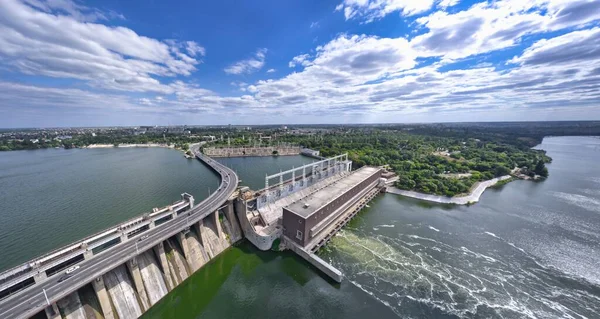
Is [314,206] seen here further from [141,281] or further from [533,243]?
[533,243]

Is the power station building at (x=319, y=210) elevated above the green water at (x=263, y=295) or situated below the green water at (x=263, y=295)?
above

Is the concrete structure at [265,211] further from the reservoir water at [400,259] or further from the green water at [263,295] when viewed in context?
the green water at [263,295]

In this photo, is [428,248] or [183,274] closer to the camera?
[183,274]

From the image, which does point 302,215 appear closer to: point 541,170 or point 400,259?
point 400,259

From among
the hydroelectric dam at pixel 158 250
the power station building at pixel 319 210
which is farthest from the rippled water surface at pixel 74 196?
the power station building at pixel 319 210

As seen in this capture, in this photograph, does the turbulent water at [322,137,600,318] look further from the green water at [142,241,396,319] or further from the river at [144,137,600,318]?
the green water at [142,241,396,319]

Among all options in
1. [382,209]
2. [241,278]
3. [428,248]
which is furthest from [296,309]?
[382,209]
